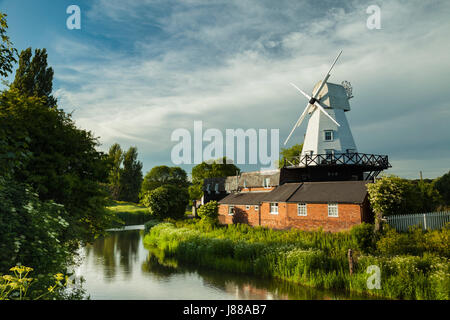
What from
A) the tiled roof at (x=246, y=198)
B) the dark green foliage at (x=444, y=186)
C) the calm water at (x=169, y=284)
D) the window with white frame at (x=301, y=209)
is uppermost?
the dark green foliage at (x=444, y=186)

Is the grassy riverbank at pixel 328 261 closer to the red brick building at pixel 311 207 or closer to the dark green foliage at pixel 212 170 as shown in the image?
the red brick building at pixel 311 207

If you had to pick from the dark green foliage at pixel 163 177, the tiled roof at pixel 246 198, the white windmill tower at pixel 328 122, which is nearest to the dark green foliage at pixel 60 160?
the tiled roof at pixel 246 198

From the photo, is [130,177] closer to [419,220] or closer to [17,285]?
[419,220]

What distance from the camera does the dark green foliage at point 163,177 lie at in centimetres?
7006

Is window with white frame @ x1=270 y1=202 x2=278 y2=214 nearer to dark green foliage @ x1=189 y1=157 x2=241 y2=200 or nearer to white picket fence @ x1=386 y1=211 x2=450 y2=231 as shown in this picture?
white picket fence @ x1=386 y1=211 x2=450 y2=231

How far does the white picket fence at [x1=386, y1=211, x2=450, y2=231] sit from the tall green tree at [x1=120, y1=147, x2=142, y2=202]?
60.2 meters

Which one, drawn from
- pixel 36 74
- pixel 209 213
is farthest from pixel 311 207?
pixel 36 74

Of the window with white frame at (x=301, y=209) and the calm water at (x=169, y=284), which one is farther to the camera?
the window with white frame at (x=301, y=209)

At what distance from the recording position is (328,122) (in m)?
33.7

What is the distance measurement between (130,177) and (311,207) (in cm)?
5438

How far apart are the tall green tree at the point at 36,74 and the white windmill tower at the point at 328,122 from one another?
27104 millimetres

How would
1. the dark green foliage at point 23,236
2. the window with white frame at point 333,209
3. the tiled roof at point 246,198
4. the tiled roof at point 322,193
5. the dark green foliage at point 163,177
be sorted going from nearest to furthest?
the dark green foliage at point 23,236, the tiled roof at point 322,193, the window with white frame at point 333,209, the tiled roof at point 246,198, the dark green foliage at point 163,177

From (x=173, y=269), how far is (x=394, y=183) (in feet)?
58.4
